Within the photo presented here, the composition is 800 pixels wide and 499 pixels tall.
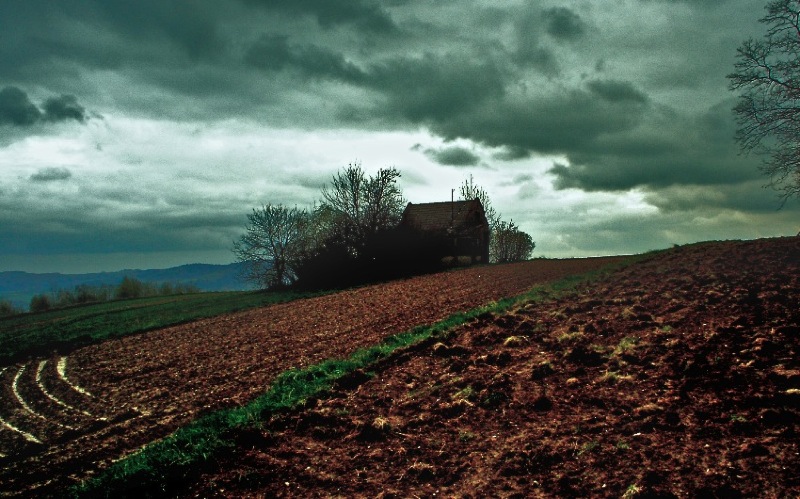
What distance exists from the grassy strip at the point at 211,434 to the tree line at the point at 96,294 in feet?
150

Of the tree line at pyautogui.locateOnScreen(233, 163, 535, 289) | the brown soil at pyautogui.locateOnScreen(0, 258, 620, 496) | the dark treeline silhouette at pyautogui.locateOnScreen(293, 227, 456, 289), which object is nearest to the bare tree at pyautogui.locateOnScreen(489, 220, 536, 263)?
the tree line at pyautogui.locateOnScreen(233, 163, 535, 289)

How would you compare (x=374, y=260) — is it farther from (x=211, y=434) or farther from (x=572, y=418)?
(x=572, y=418)

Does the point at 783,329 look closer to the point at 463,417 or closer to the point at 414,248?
the point at 463,417

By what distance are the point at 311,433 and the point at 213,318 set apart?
18680 mm

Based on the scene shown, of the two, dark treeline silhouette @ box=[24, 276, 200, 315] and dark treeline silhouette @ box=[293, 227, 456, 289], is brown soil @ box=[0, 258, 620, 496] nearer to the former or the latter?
dark treeline silhouette @ box=[293, 227, 456, 289]

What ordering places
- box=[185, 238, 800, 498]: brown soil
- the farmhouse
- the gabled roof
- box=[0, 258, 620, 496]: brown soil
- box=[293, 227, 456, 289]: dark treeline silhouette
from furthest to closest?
the gabled roof, the farmhouse, box=[293, 227, 456, 289]: dark treeline silhouette, box=[0, 258, 620, 496]: brown soil, box=[185, 238, 800, 498]: brown soil

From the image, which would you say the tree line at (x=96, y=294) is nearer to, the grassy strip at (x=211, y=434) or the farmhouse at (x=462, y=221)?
the farmhouse at (x=462, y=221)

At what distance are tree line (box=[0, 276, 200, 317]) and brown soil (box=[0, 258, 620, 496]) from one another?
32.9 meters

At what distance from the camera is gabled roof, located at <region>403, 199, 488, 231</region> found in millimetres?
52806

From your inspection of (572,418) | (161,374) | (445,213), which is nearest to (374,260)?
(445,213)

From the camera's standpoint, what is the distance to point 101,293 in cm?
5125

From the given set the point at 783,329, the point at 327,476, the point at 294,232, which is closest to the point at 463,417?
the point at 327,476

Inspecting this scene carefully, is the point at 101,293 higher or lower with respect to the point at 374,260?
lower

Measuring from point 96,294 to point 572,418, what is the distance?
55108mm
